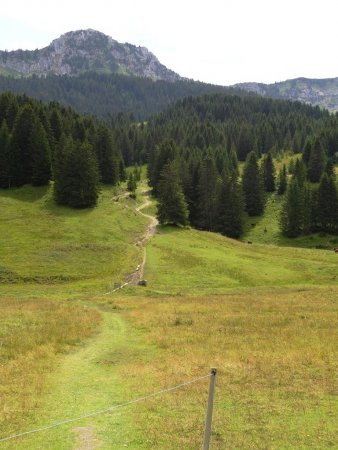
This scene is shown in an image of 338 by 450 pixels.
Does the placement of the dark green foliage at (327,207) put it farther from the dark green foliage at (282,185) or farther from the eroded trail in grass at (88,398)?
the eroded trail in grass at (88,398)

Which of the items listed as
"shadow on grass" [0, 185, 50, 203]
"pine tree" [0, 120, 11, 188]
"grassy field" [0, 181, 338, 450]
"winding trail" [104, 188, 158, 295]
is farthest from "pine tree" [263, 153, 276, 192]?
"pine tree" [0, 120, 11, 188]

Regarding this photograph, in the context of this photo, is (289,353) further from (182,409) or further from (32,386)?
(32,386)

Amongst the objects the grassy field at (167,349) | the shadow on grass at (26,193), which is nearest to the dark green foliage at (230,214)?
the grassy field at (167,349)

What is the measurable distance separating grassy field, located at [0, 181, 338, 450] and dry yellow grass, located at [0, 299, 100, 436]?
9 cm

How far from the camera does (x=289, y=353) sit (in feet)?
72.3

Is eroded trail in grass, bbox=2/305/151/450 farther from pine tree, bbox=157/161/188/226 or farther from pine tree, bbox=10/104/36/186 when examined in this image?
pine tree, bbox=10/104/36/186

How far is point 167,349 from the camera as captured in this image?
24969 millimetres

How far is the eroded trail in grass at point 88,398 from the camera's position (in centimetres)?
1291

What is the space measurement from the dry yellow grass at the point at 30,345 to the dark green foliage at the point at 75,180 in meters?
51.6

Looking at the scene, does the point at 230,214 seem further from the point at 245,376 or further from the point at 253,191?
the point at 245,376

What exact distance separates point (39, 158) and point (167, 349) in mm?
85649

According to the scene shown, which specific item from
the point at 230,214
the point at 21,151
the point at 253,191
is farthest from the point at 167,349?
the point at 253,191

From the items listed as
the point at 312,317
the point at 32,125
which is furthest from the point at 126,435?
the point at 32,125

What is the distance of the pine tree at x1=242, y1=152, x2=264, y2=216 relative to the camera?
129375 millimetres
